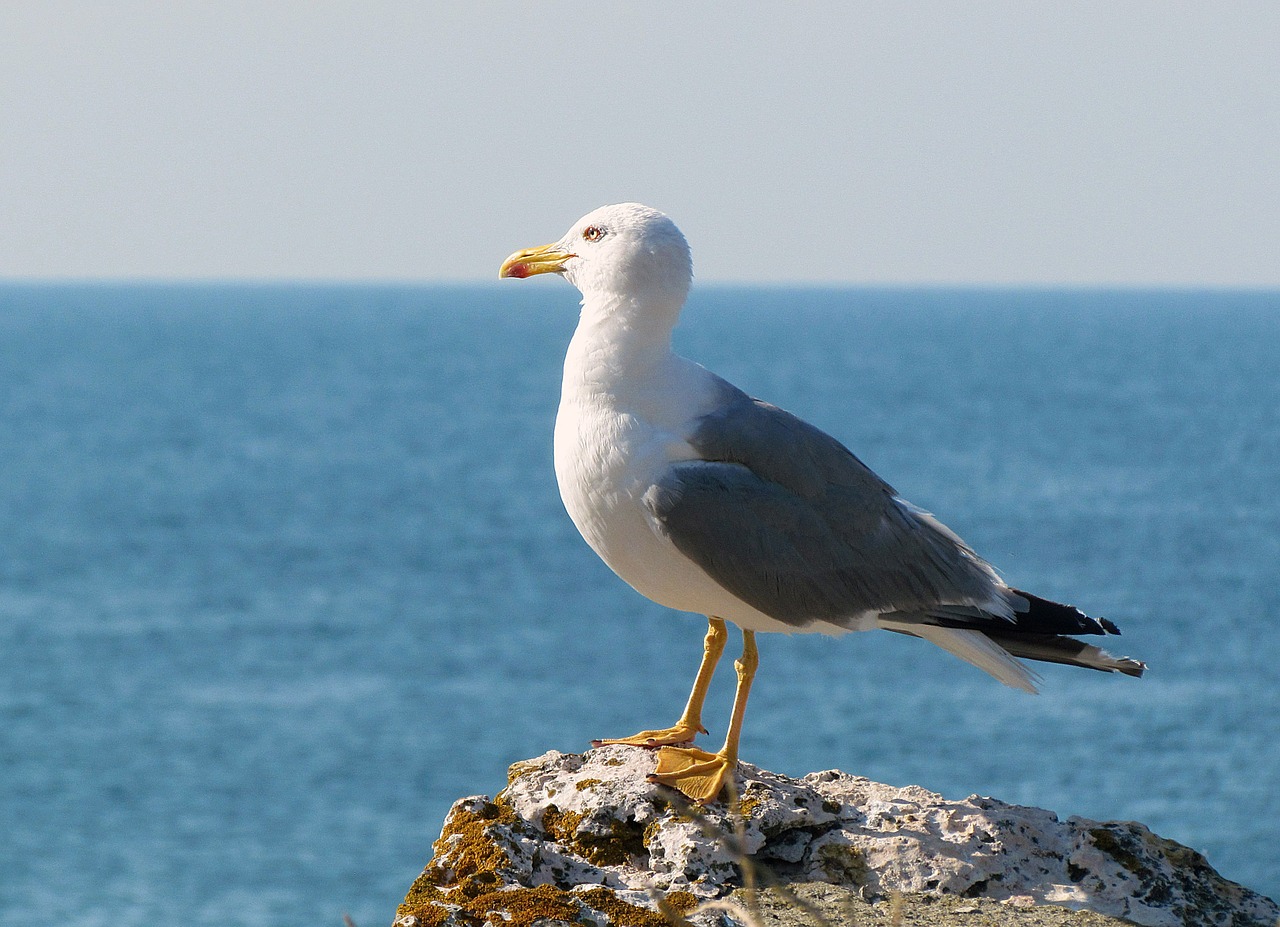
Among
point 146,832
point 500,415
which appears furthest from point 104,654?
point 500,415

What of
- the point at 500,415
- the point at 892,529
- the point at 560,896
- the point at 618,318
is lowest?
the point at 560,896

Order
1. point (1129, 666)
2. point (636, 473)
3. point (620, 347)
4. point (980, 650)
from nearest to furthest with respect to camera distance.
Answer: point (636, 473) < point (1129, 666) < point (620, 347) < point (980, 650)

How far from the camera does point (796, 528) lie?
6.57m

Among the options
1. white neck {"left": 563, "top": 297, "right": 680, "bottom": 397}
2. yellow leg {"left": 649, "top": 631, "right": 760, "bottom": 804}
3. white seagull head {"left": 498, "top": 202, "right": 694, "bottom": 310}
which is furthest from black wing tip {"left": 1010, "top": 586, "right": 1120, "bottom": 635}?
white seagull head {"left": 498, "top": 202, "right": 694, "bottom": 310}

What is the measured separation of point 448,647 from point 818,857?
44294 millimetres

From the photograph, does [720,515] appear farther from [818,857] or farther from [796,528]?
[818,857]

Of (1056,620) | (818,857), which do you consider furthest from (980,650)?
(818,857)

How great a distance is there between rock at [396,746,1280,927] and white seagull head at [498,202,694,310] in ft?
6.54

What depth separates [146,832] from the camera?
3662 centimetres

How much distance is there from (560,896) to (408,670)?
42.7 meters

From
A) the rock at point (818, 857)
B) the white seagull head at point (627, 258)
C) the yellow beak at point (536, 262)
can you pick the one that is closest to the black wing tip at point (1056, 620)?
the rock at point (818, 857)

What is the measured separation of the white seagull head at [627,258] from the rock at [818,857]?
1993 millimetres

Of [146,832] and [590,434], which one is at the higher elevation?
[590,434]

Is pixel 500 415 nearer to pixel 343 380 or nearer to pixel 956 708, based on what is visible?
pixel 343 380
